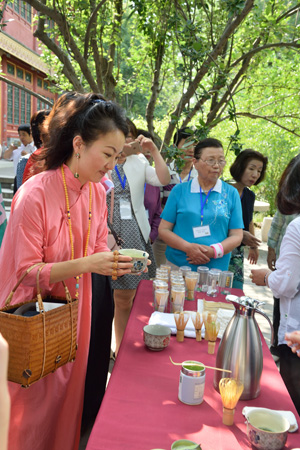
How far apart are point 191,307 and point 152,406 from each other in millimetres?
1043

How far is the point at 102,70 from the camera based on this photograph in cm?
575

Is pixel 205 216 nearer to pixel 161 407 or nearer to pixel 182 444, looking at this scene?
pixel 161 407

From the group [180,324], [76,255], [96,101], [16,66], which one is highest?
[16,66]

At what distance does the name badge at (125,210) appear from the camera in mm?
3510

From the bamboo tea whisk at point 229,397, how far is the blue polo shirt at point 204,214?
5.52 feet

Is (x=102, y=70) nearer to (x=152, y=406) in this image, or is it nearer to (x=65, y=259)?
(x=65, y=259)

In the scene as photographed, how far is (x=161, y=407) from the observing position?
4.82 ft

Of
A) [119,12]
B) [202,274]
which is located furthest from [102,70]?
[202,274]

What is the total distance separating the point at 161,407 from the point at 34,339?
21.0 inches

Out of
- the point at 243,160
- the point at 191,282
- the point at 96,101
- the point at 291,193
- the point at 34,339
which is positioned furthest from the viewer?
the point at 243,160

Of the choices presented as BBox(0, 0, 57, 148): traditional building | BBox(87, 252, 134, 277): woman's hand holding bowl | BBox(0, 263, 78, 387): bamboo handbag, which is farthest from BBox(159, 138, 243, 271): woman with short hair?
BBox(0, 0, 57, 148): traditional building

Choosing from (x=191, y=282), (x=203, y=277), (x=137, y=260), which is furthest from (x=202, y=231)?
(x=137, y=260)

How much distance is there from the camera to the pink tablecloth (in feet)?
4.26

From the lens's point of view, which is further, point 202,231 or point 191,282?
point 202,231
